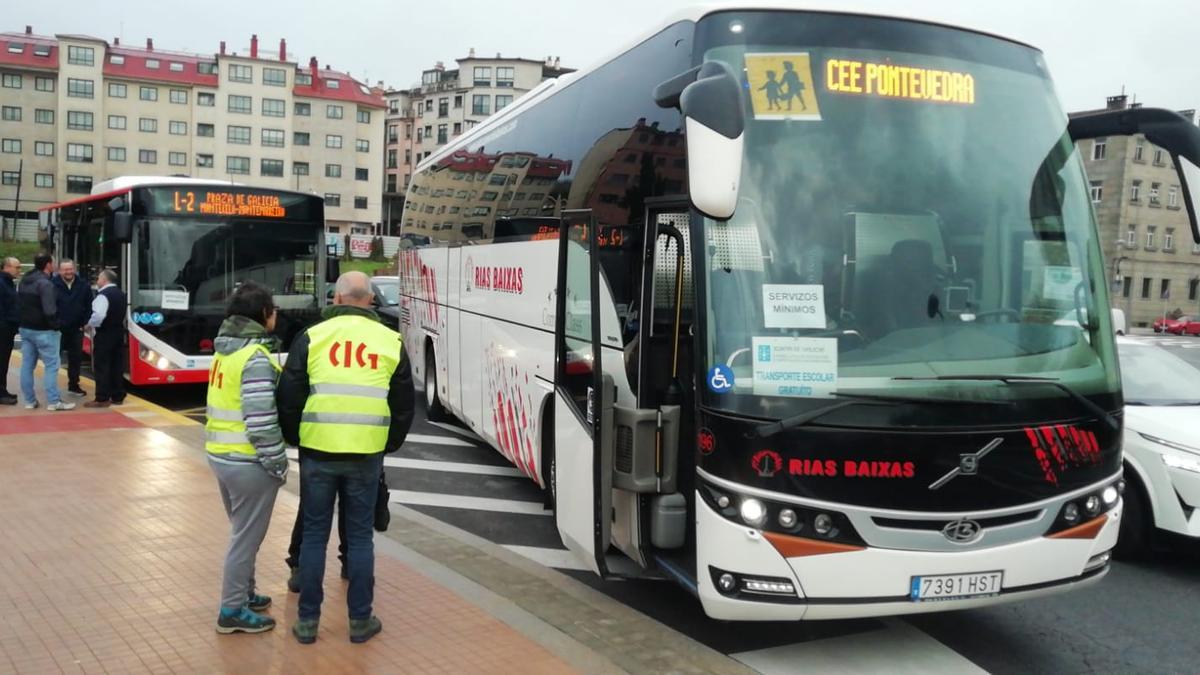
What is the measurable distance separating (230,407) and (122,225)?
8.56 metres

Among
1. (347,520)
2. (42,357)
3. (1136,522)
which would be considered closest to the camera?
(347,520)

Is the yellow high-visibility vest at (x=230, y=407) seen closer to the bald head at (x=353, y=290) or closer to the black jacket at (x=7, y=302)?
the bald head at (x=353, y=290)

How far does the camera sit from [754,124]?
5.07 m

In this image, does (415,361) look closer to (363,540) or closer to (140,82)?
(363,540)

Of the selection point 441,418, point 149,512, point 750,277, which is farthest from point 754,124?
point 441,418

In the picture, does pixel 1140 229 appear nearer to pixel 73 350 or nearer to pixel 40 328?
pixel 73 350

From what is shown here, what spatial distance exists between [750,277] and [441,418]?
28.6 feet

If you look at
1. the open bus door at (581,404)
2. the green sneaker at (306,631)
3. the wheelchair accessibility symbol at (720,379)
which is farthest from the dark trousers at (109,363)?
the wheelchair accessibility symbol at (720,379)

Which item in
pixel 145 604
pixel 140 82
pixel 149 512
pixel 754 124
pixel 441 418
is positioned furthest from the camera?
pixel 140 82

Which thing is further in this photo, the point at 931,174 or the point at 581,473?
the point at 581,473

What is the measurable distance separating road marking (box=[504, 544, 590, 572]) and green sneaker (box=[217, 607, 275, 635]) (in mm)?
2234

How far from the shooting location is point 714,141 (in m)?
4.54

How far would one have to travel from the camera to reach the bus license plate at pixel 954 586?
190 inches

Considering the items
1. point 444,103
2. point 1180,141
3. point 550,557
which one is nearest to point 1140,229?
point 444,103
